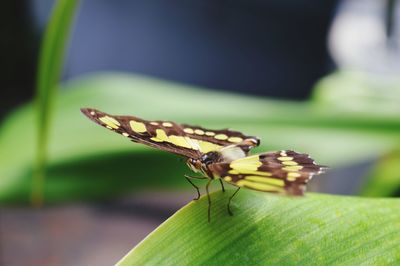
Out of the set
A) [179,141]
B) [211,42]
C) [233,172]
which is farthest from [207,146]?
[211,42]

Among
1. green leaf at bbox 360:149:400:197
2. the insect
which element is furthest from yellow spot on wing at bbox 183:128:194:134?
green leaf at bbox 360:149:400:197

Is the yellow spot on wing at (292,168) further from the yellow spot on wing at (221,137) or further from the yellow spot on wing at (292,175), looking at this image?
the yellow spot on wing at (221,137)

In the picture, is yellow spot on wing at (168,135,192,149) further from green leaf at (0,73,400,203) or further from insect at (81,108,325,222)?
green leaf at (0,73,400,203)

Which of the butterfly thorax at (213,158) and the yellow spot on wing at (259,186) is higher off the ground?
the yellow spot on wing at (259,186)

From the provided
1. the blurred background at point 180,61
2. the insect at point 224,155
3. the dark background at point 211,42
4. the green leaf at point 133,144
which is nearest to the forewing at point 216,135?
the insect at point 224,155

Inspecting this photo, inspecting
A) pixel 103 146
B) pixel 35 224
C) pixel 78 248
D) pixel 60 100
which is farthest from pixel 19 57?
pixel 103 146

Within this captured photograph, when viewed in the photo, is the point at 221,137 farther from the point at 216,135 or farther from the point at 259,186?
the point at 259,186
